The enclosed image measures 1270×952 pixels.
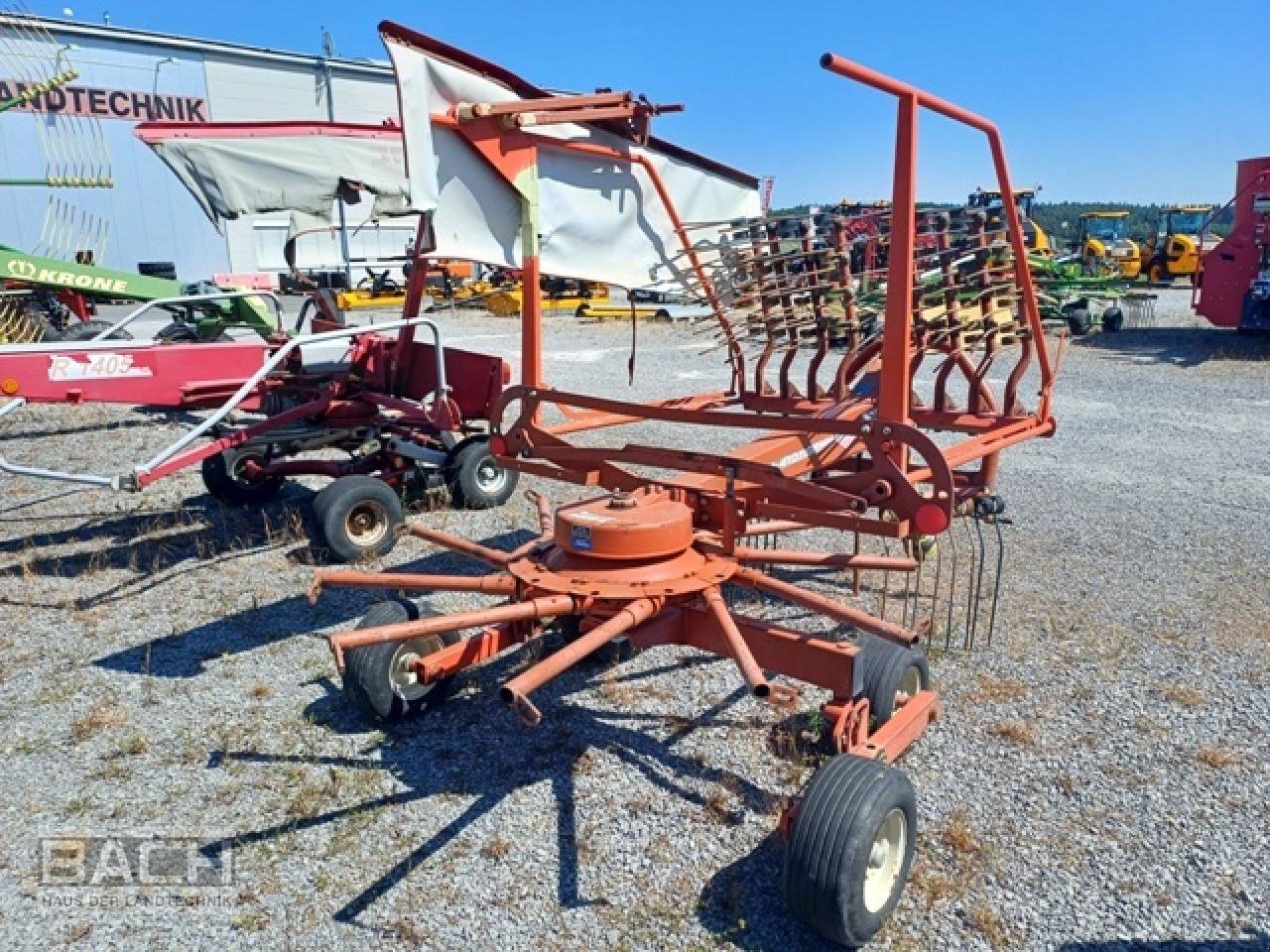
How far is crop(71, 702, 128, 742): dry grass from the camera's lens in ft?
11.8

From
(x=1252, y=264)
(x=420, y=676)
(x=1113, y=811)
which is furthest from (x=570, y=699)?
(x=1252, y=264)

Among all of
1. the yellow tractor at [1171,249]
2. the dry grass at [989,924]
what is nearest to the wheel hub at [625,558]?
the dry grass at [989,924]

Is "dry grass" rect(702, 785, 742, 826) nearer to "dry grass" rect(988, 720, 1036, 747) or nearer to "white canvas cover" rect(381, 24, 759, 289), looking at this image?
"dry grass" rect(988, 720, 1036, 747)

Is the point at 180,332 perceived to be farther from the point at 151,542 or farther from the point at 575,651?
the point at 575,651

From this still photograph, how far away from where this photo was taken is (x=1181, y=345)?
607 inches

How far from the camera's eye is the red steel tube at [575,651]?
246 centimetres

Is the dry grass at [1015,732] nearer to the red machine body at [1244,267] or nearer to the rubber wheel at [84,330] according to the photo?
the rubber wheel at [84,330]

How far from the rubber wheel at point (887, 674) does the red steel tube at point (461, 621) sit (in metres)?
1.02

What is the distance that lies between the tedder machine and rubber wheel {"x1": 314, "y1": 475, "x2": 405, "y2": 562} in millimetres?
1634

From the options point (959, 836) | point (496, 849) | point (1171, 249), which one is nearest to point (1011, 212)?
point (959, 836)

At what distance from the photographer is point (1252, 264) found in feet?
46.8

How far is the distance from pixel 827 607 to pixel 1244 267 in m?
14.4

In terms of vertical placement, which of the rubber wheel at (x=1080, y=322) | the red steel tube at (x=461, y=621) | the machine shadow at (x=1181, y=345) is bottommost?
the red steel tube at (x=461, y=621)

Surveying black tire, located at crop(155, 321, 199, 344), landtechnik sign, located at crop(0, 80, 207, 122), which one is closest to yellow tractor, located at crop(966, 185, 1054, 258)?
black tire, located at crop(155, 321, 199, 344)
